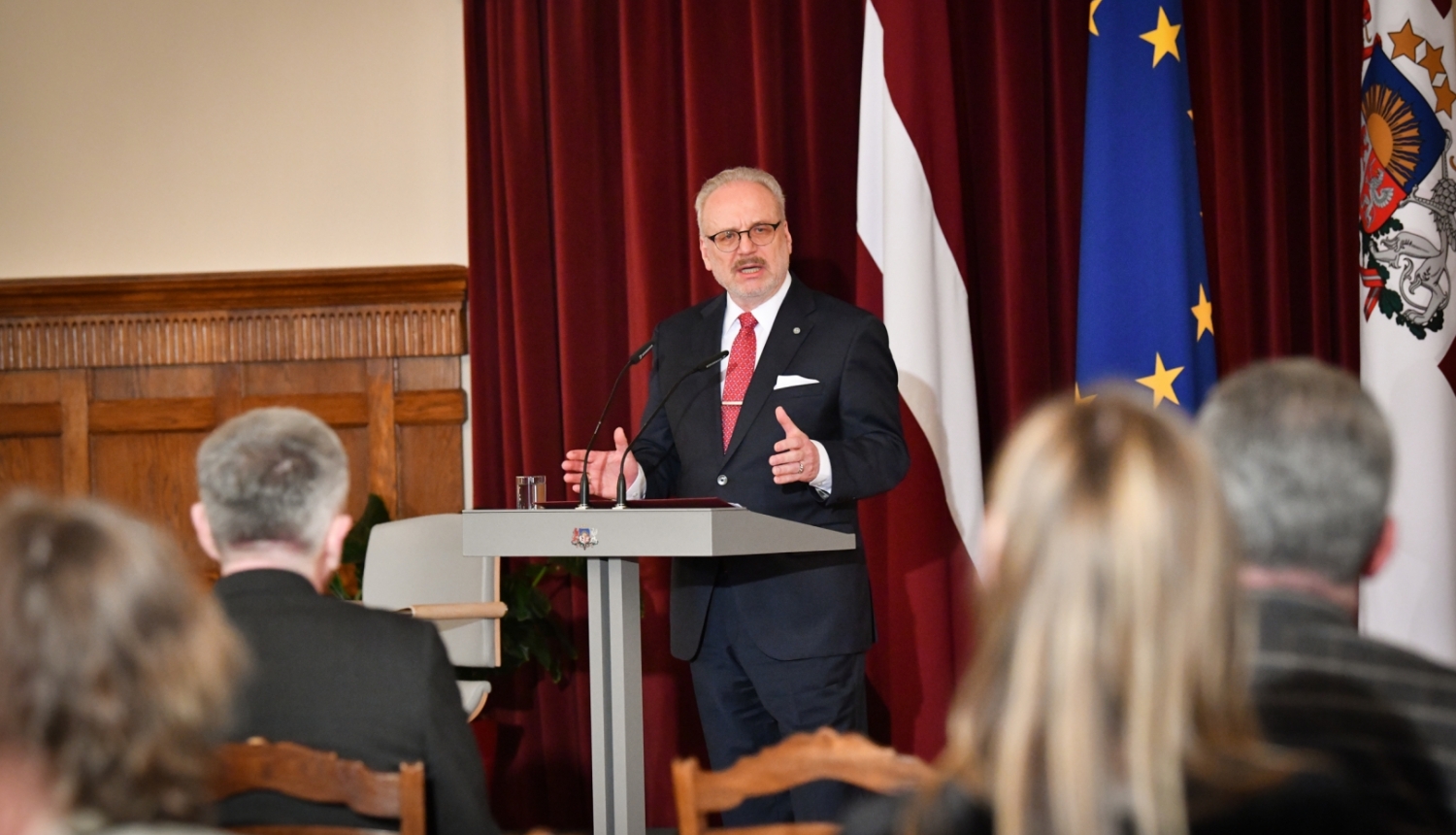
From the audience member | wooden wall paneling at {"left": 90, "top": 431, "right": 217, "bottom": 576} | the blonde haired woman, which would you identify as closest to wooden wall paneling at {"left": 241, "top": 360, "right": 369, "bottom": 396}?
wooden wall paneling at {"left": 90, "top": 431, "right": 217, "bottom": 576}

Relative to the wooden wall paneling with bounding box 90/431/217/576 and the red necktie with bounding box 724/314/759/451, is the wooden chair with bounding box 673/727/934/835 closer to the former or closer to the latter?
the red necktie with bounding box 724/314/759/451

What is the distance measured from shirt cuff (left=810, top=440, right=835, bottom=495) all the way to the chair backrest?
5.56 ft

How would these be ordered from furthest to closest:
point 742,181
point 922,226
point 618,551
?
1. point 922,226
2. point 742,181
3. point 618,551

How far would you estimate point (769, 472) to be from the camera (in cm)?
314

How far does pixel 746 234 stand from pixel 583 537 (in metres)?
1.15

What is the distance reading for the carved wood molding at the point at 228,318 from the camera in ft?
16.2

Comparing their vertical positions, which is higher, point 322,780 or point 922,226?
point 922,226

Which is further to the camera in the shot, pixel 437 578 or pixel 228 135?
pixel 228 135

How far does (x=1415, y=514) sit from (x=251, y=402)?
408 cm

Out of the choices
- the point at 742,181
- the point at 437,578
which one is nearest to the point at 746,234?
the point at 742,181

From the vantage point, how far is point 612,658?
8.86ft

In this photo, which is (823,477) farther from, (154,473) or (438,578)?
(154,473)

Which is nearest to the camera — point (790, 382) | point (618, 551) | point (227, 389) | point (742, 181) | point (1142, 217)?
point (618, 551)

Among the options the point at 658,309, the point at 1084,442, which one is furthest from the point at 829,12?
the point at 1084,442
